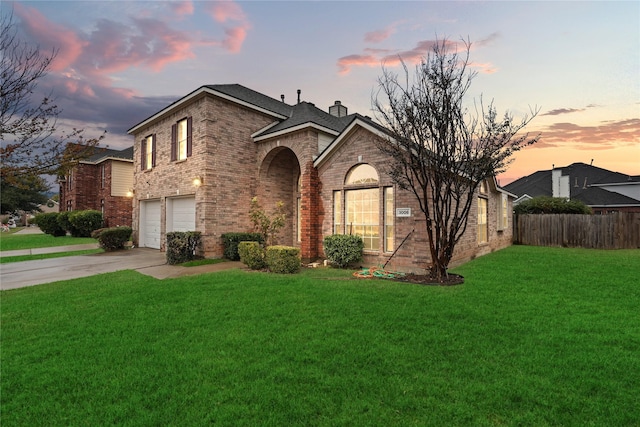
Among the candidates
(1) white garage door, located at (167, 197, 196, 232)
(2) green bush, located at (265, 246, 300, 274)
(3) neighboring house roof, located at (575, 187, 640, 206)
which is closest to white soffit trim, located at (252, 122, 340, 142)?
(1) white garage door, located at (167, 197, 196, 232)

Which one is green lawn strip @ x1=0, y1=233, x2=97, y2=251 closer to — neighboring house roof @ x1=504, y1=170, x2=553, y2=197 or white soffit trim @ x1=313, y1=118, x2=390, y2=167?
white soffit trim @ x1=313, y1=118, x2=390, y2=167

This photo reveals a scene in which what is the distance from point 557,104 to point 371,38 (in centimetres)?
652

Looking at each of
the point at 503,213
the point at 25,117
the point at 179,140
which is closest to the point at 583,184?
the point at 503,213

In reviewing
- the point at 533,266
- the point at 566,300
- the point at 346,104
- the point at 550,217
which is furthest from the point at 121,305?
the point at 550,217

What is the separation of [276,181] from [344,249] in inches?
222

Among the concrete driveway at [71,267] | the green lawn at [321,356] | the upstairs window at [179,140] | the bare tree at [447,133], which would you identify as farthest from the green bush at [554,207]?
the concrete driveway at [71,267]

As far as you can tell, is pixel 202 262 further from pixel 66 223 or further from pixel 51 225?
pixel 51 225

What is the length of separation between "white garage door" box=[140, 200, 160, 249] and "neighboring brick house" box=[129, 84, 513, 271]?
0.18 ft

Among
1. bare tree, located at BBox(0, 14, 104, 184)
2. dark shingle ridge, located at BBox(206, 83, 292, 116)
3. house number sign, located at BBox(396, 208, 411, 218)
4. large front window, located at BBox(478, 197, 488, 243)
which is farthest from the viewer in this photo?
large front window, located at BBox(478, 197, 488, 243)

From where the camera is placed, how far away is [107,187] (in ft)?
75.4

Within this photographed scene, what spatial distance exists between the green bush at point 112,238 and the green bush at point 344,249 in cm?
1109

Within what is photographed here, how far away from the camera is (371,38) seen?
9.81 m

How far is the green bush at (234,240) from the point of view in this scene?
456 inches

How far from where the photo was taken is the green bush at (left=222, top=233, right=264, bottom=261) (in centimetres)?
1159
